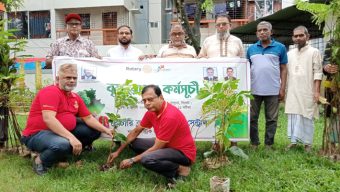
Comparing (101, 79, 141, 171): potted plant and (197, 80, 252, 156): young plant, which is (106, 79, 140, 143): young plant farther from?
(197, 80, 252, 156): young plant

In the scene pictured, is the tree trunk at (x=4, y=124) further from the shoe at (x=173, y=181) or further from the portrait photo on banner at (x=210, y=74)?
the portrait photo on banner at (x=210, y=74)

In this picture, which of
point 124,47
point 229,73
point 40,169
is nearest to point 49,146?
point 40,169

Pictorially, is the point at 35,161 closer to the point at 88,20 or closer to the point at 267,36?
the point at 267,36

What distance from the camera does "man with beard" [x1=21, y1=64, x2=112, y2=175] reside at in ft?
14.3

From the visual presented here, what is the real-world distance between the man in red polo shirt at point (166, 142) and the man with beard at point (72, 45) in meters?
1.60

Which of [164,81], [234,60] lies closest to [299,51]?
[234,60]

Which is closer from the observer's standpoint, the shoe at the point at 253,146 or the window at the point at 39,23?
the shoe at the point at 253,146

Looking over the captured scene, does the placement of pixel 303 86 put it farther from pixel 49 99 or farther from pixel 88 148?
pixel 49 99

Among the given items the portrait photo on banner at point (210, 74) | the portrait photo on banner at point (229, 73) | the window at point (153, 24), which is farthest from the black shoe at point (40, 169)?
the window at point (153, 24)

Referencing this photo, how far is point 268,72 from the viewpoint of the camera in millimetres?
5168

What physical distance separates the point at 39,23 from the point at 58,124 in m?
16.4

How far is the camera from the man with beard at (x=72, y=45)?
17.5ft

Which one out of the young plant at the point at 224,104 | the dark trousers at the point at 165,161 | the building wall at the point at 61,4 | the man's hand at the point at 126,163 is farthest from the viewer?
the building wall at the point at 61,4

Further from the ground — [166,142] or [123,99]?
[123,99]
